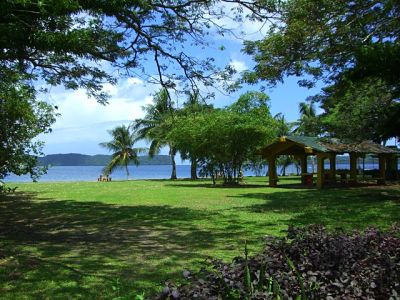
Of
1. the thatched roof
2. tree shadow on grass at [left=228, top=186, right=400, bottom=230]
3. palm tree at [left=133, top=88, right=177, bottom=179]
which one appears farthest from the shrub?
palm tree at [left=133, top=88, right=177, bottom=179]

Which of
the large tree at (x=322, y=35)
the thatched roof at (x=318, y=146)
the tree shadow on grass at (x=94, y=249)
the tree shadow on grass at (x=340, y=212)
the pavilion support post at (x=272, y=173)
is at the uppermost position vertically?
the large tree at (x=322, y=35)

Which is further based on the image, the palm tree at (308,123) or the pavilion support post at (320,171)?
the palm tree at (308,123)

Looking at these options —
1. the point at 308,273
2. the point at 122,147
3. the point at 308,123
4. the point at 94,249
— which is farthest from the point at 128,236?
the point at 122,147

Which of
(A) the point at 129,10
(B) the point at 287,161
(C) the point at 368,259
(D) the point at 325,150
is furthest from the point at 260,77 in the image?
(B) the point at 287,161

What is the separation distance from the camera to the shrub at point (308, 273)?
3.02 m

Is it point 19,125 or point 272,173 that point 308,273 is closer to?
point 19,125

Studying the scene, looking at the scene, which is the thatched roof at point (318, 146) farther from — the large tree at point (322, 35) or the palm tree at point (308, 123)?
the large tree at point (322, 35)

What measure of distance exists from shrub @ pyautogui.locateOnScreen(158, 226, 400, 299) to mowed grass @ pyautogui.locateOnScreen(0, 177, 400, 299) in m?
0.98

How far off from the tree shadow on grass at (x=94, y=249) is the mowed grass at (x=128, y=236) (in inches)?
0.5

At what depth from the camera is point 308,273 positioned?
133 inches

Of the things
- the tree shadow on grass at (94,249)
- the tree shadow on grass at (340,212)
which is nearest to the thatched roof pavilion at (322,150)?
the tree shadow on grass at (340,212)

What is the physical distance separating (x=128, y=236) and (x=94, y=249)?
4.62 feet

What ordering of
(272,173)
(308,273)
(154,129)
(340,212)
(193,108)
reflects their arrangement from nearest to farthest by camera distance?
1. (308,273)
2. (340,212)
3. (193,108)
4. (272,173)
5. (154,129)

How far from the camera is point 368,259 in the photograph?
12.3 feet
